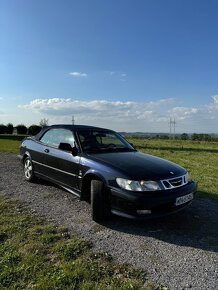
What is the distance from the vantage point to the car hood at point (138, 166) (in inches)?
173

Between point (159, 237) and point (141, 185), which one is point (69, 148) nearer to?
point (141, 185)

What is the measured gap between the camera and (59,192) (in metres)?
6.47

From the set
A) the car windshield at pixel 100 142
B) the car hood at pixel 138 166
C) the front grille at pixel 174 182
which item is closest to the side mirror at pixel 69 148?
the car windshield at pixel 100 142

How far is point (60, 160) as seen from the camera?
19.0 feet

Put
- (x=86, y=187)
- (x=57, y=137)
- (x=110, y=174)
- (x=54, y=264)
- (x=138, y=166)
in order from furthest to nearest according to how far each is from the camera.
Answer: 1. (x=57, y=137)
2. (x=86, y=187)
3. (x=138, y=166)
4. (x=110, y=174)
5. (x=54, y=264)

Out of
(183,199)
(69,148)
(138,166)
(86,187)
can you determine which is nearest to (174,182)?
(183,199)

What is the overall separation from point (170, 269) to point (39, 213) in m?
2.57

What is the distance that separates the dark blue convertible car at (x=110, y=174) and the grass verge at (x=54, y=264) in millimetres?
793

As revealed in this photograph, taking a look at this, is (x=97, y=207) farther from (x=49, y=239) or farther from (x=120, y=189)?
(x=49, y=239)

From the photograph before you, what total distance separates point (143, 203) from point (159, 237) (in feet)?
1.74

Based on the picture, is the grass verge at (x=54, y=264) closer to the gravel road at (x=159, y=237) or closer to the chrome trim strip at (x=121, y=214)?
the gravel road at (x=159, y=237)

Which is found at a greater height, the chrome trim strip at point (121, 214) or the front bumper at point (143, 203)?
the front bumper at point (143, 203)

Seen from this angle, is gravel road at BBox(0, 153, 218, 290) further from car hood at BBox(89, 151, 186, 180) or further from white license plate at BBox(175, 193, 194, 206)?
car hood at BBox(89, 151, 186, 180)

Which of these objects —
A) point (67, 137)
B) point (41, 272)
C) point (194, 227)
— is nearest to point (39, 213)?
point (67, 137)
